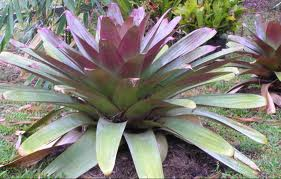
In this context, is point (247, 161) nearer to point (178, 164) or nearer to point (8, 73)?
point (178, 164)

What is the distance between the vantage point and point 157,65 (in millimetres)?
2740

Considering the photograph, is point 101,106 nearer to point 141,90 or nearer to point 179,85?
point 141,90

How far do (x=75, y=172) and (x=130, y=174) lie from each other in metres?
0.35

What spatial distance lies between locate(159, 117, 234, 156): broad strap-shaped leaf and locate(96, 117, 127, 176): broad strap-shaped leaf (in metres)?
0.31

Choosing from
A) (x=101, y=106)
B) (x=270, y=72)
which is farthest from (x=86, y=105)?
(x=270, y=72)

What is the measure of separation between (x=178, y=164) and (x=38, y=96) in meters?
0.96

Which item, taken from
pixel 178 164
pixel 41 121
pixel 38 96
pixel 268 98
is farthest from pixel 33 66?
→ pixel 268 98

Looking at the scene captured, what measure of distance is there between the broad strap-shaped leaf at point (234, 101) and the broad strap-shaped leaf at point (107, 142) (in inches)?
24.6

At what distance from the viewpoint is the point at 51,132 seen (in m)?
2.44

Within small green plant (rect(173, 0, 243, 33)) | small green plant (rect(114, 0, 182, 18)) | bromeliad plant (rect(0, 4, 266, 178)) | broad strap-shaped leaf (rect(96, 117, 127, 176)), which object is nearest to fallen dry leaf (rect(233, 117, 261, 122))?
bromeliad plant (rect(0, 4, 266, 178))

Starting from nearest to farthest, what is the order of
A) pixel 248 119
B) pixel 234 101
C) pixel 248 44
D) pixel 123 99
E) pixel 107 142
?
pixel 107 142 → pixel 123 99 → pixel 234 101 → pixel 248 119 → pixel 248 44

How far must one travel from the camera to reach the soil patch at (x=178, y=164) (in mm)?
2506

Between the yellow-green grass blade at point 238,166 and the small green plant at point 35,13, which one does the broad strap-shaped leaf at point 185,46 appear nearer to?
the yellow-green grass blade at point 238,166

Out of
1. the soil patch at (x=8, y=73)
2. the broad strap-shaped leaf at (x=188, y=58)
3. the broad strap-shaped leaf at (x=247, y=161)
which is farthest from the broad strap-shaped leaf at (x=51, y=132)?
the soil patch at (x=8, y=73)
